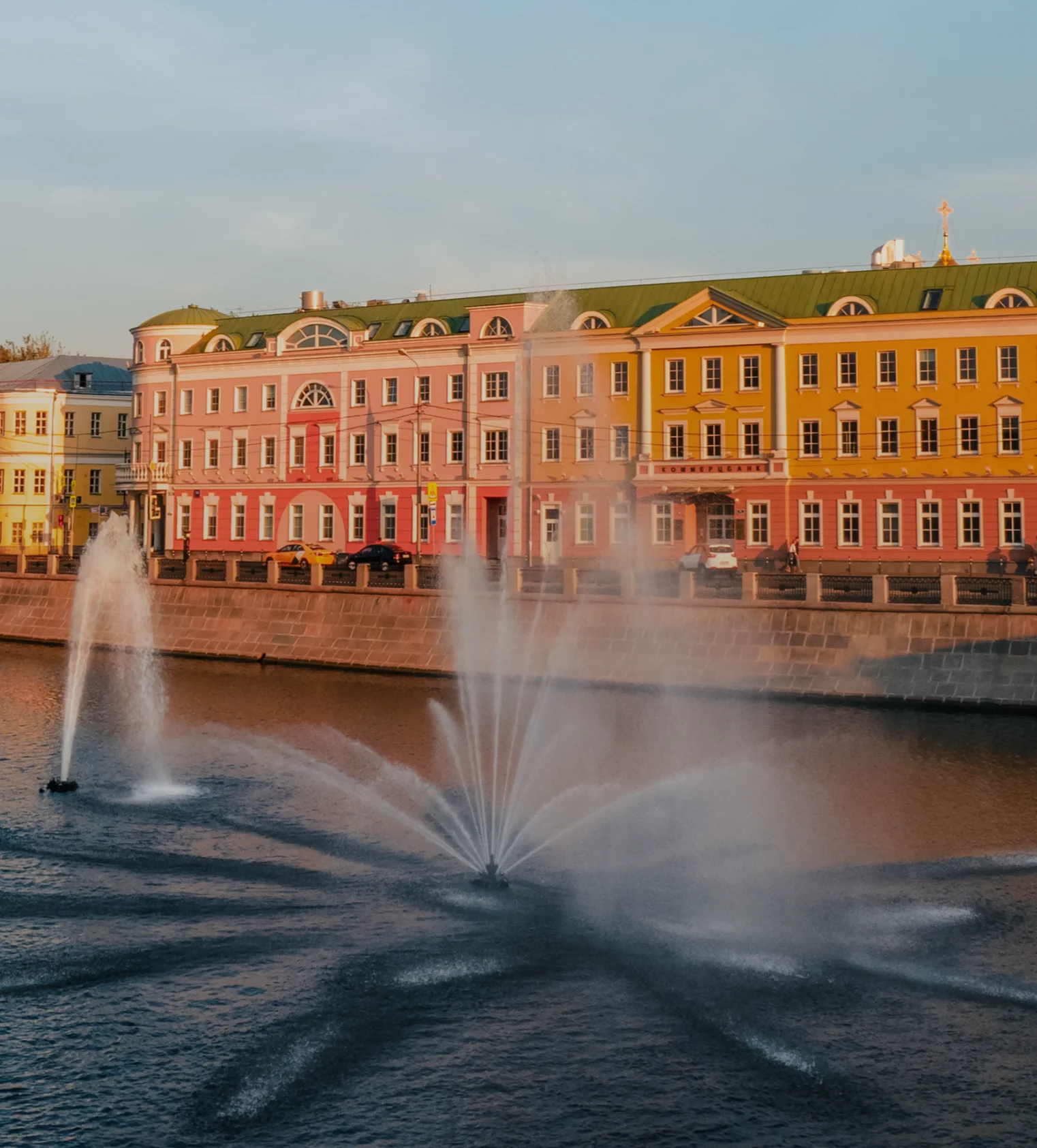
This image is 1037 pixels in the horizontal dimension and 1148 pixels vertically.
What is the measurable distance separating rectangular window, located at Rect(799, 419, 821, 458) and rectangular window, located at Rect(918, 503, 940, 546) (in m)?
4.95

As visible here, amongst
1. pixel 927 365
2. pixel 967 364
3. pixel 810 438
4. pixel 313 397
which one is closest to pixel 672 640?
pixel 810 438

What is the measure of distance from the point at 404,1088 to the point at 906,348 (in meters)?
49.0

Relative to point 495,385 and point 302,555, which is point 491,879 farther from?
point 495,385

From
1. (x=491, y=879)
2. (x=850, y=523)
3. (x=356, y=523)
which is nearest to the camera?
(x=491, y=879)

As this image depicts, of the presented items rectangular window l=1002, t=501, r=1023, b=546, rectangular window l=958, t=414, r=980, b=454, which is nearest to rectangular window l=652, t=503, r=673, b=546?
rectangular window l=958, t=414, r=980, b=454

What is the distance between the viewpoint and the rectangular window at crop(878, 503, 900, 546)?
5616 centimetres

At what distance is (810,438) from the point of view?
5744cm

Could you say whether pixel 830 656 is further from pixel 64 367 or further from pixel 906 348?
pixel 64 367

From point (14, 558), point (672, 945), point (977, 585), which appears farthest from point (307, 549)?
point (672, 945)

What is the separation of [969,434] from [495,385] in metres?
21.6

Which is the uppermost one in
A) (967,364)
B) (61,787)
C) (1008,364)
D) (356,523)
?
(967,364)

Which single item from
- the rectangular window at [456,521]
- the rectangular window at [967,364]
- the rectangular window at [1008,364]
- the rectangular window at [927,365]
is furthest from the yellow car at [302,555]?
the rectangular window at [1008,364]

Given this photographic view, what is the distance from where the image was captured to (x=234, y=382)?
69.3m

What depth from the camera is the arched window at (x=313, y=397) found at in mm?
66875
